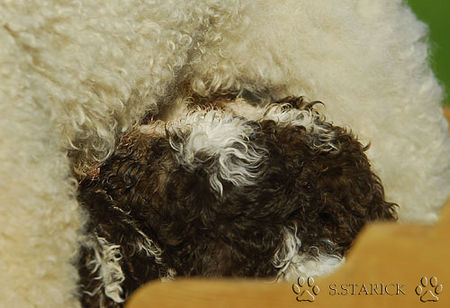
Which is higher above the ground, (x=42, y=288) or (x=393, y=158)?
(x=393, y=158)

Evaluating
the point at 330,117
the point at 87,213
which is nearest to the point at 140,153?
the point at 87,213

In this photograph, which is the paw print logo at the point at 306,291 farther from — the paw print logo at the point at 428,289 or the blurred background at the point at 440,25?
the blurred background at the point at 440,25

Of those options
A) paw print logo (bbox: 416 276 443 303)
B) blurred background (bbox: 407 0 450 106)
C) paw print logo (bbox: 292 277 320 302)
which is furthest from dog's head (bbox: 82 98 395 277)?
blurred background (bbox: 407 0 450 106)

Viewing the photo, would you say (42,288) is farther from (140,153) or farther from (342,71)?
(342,71)

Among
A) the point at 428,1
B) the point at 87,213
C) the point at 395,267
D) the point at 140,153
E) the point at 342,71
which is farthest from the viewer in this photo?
the point at 428,1

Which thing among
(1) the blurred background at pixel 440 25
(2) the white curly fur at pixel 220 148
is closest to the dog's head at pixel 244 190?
(2) the white curly fur at pixel 220 148
